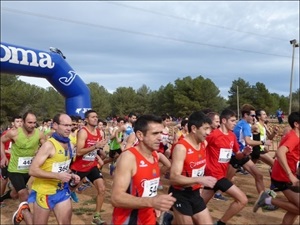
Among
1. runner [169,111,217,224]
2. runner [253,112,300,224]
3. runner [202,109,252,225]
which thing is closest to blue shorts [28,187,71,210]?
runner [169,111,217,224]

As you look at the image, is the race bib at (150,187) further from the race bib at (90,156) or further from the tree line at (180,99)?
the tree line at (180,99)

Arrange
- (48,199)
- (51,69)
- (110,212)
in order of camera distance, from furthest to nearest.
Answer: (51,69) < (110,212) < (48,199)

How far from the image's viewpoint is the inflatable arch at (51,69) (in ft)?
26.5

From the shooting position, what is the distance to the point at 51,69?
29.8ft

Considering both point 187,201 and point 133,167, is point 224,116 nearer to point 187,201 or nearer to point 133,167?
point 187,201

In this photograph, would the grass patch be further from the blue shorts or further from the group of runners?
the blue shorts

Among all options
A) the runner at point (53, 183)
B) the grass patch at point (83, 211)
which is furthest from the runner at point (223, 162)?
the grass patch at point (83, 211)

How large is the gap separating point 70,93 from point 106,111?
5852 centimetres

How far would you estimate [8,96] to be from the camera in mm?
43062

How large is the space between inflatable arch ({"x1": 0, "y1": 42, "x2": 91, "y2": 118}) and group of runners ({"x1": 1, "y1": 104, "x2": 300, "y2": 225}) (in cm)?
297

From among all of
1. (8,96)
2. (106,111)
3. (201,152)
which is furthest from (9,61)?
(106,111)

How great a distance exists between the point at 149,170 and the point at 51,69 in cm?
682

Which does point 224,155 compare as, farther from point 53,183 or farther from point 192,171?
point 53,183

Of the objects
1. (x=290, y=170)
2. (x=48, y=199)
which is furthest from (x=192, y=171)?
(x=48, y=199)
